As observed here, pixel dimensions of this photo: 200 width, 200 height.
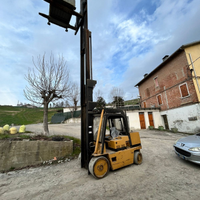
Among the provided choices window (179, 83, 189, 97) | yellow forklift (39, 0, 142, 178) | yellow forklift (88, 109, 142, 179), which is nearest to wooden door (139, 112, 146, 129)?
window (179, 83, 189, 97)

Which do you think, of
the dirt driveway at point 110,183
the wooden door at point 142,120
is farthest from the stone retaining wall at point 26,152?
the wooden door at point 142,120

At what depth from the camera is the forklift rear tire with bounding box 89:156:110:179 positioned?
333 cm

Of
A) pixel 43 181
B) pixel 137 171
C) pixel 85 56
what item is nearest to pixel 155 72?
pixel 85 56

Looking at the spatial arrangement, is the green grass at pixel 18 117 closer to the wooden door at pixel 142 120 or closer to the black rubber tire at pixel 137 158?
the black rubber tire at pixel 137 158

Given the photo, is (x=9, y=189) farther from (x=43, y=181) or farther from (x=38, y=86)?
(x=38, y=86)

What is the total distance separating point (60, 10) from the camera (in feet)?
15.1

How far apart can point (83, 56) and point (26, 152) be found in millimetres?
5265

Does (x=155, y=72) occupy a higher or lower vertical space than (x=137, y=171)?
higher

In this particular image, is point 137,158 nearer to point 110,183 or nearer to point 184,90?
point 110,183

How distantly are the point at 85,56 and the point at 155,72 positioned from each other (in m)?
19.0

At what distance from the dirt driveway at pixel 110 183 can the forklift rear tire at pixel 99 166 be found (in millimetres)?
171

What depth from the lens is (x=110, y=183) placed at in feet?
10.3

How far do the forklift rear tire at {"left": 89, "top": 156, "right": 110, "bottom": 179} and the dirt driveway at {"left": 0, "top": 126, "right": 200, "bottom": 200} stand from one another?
17cm

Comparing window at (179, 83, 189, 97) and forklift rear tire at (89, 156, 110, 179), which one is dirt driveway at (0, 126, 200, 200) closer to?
forklift rear tire at (89, 156, 110, 179)
